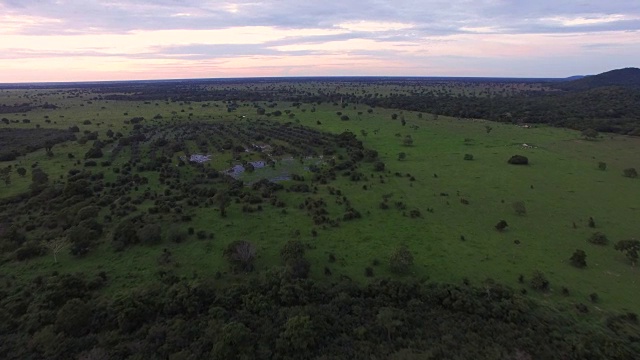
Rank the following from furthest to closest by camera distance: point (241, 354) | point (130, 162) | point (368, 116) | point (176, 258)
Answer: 1. point (368, 116)
2. point (130, 162)
3. point (176, 258)
4. point (241, 354)

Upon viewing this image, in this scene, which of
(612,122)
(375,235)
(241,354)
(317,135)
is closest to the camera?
(241,354)

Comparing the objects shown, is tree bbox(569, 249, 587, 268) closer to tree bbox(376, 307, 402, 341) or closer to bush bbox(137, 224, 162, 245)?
tree bbox(376, 307, 402, 341)

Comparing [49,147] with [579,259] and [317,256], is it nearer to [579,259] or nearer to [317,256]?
[317,256]

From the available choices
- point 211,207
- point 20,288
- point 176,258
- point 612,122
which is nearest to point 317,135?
point 211,207

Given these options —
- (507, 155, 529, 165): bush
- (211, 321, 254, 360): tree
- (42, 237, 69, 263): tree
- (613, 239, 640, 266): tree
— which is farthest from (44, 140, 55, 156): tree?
(613, 239, 640, 266): tree

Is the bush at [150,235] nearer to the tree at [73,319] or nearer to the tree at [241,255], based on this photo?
the tree at [241,255]

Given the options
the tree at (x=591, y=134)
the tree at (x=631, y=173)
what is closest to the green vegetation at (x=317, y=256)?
the tree at (x=631, y=173)

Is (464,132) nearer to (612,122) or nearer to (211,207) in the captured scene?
(612,122)
